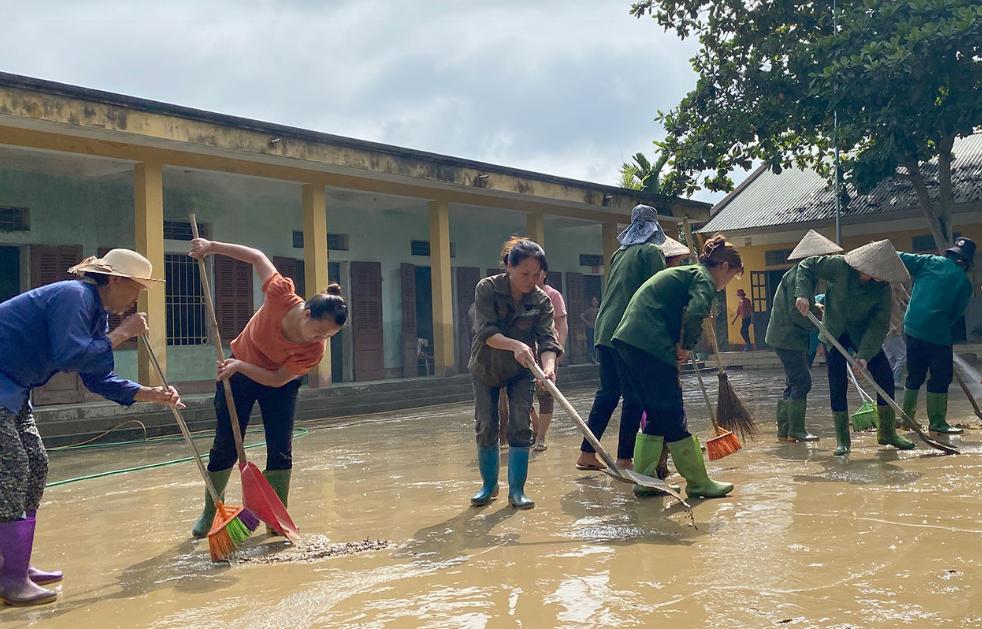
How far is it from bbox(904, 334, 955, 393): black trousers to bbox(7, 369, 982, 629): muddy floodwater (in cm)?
68

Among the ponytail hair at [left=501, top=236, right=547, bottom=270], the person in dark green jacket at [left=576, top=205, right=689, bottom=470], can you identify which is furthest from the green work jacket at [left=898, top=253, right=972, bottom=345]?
the ponytail hair at [left=501, top=236, right=547, bottom=270]

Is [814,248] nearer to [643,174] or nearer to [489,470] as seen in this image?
[489,470]

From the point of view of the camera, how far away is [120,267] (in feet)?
12.0

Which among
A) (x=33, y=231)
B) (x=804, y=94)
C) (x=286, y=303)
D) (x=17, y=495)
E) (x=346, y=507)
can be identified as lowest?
(x=346, y=507)

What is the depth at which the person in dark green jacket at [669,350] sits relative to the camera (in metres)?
4.54

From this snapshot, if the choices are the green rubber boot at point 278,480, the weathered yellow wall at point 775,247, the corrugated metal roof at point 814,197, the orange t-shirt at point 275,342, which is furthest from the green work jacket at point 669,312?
the weathered yellow wall at point 775,247

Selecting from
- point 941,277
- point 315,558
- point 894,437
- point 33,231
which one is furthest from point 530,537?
point 33,231

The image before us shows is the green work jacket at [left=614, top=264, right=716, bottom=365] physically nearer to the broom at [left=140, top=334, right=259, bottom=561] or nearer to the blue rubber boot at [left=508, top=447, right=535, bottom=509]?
the blue rubber boot at [left=508, top=447, right=535, bottom=509]

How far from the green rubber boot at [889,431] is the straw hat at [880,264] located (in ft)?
2.83

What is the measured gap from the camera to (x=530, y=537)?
387 cm

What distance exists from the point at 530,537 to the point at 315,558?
2.99ft

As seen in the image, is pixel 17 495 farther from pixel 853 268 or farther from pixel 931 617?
pixel 853 268

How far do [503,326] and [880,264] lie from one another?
2.69m

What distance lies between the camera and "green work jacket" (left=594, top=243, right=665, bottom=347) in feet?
17.8
